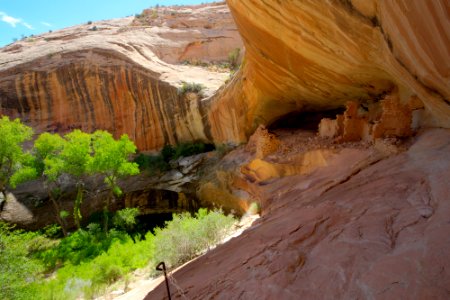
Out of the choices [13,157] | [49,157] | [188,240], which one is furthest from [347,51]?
[13,157]

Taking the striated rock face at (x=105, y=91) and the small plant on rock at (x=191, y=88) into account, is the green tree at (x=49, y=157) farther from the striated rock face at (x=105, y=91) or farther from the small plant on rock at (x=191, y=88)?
the small plant on rock at (x=191, y=88)

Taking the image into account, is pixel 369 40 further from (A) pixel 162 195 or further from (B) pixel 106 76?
→ (B) pixel 106 76

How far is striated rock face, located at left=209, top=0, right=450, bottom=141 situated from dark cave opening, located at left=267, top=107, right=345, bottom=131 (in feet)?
2.74

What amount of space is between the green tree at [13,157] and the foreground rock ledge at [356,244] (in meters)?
10.3

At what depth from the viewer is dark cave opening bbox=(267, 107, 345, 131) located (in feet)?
36.2

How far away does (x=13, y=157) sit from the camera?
1212cm

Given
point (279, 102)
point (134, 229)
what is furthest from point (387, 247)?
point (134, 229)

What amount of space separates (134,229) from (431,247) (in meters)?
12.4

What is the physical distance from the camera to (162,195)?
1454cm

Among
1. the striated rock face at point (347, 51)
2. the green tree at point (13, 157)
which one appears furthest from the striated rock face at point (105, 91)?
the striated rock face at point (347, 51)

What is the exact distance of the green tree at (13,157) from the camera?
38.5 feet

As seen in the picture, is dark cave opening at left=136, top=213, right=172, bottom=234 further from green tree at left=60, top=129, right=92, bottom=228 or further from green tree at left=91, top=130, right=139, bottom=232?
green tree at left=60, top=129, right=92, bottom=228

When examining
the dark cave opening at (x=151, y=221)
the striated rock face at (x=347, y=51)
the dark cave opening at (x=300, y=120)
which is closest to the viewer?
the striated rock face at (x=347, y=51)

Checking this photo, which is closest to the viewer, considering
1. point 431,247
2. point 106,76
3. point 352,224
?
point 431,247
